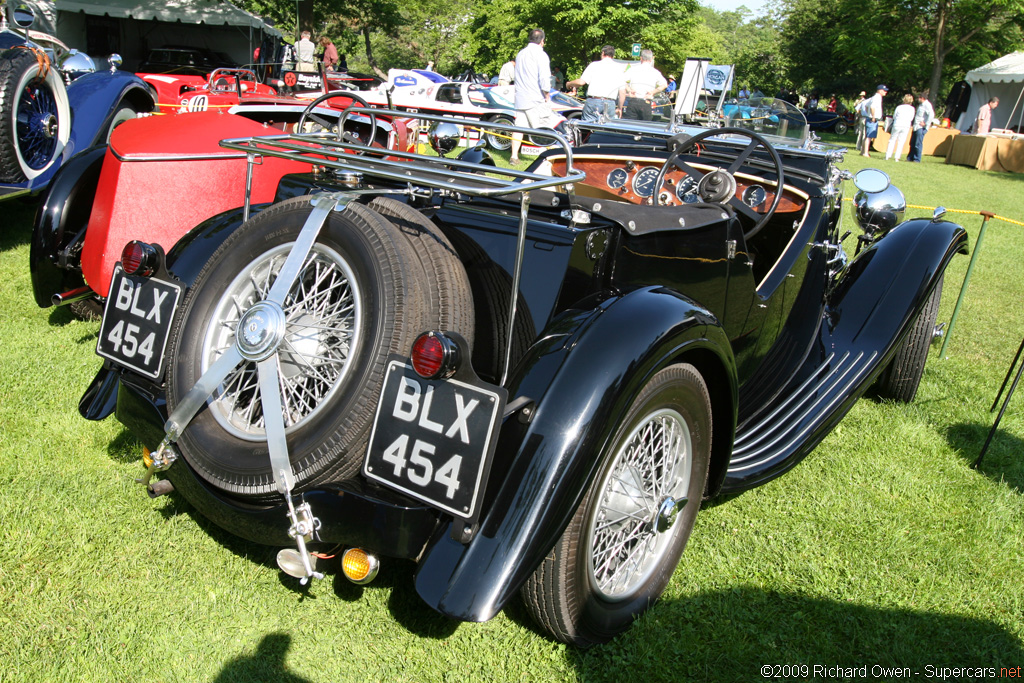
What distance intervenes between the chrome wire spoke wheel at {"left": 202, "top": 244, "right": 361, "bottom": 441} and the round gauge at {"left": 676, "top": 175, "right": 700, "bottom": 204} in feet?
6.20

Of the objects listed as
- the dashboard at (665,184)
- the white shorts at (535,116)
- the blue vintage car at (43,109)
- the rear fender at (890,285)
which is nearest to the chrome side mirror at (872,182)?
the rear fender at (890,285)

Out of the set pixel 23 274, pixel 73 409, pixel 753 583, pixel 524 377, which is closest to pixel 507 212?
pixel 524 377

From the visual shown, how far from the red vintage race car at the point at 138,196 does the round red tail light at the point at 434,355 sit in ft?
7.15

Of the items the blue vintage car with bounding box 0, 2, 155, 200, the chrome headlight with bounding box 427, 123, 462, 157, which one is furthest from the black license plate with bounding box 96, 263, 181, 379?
the blue vintage car with bounding box 0, 2, 155, 200

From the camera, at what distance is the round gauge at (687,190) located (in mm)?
A: 3421

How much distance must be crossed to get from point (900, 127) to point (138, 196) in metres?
19.8

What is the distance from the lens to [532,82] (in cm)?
1037

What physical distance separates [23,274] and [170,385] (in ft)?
13.0

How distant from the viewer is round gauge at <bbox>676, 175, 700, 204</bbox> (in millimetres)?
3421

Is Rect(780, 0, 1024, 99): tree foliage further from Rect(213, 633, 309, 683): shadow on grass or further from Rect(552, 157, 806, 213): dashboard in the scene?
Rect(213, 633, 309, 683): shadow on grass

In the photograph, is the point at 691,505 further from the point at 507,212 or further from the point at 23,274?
the point at 23,274

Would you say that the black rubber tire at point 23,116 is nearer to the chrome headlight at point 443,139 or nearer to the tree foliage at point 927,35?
the chrome headlight at point 443,139

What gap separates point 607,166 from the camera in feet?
12.7

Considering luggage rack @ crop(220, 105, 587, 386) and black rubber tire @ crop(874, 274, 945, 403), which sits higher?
luggage rack @ crop(220, 105, 587, 386)
